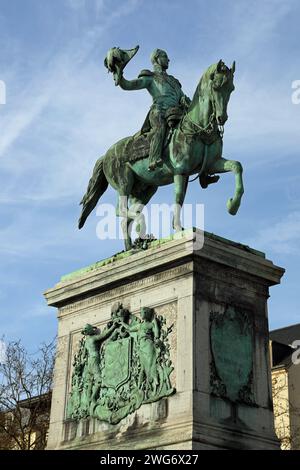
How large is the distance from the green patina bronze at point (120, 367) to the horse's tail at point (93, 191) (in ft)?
8.62

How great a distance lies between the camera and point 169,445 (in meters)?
11.5

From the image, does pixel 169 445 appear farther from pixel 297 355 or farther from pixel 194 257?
pixel 297 355

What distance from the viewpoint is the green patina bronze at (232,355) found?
12.1 meters

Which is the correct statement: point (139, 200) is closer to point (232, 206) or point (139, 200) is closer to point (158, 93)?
point (158, 93)

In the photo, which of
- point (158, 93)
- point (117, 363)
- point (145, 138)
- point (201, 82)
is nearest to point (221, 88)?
point (201, 82)

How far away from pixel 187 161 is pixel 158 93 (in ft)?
5.19

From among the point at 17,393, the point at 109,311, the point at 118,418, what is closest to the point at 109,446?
the point at 118,418

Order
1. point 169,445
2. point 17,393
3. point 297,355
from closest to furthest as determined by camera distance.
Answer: point 169,445 → point 17,393 → point 297,355

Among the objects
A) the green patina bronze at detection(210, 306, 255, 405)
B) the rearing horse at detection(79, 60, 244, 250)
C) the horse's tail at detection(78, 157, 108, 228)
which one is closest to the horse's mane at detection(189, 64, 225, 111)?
the rearing horse at detection(79, 60, 244, 250)

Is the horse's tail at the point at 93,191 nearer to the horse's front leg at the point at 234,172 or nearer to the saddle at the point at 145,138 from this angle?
the saddle at the point at 145,138

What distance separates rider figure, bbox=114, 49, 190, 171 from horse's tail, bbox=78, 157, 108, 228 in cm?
157

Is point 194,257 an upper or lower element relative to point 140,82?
lower

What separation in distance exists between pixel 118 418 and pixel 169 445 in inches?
50.9

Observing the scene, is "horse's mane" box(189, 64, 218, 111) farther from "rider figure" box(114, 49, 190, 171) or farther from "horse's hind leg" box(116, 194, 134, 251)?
"horse's hind leg" box(116, 194, 134, 251)
